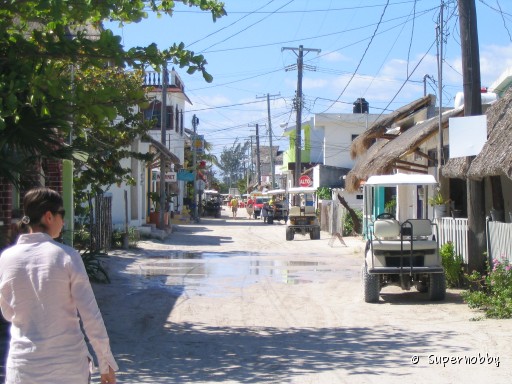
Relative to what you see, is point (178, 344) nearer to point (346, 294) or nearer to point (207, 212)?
point (346, 294)

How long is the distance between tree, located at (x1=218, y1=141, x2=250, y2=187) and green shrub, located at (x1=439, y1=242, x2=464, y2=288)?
132 metres

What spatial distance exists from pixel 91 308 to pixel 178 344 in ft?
18.1

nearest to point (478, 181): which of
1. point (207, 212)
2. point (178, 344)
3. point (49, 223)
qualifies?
point (178, 344)

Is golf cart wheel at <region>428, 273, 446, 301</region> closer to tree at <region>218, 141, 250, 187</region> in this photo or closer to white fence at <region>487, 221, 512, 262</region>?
white fence at <region>487, 221, 512, 262</region>

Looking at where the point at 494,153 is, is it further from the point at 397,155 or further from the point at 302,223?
the point at 302,223

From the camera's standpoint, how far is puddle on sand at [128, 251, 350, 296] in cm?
1548

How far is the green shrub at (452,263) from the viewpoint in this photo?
45.4ft

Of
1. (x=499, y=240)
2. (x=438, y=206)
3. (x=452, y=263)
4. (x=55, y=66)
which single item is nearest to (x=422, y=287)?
(x=452, y=263)

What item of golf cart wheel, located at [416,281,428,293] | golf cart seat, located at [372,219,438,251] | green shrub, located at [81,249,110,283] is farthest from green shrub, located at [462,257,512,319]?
green shrub, located at [81,249,110,283]

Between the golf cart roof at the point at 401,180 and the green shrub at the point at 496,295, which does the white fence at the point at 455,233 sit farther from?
the green shrub at the point at 496,295

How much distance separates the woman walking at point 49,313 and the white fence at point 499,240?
8932mm

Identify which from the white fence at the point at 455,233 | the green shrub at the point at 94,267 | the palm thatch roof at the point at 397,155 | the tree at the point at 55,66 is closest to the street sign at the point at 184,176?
the palm thatch roof at the point at 397,155

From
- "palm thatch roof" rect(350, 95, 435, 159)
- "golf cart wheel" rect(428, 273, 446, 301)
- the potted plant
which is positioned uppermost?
"palm thatch roof" rect(350, 95, 435, 159)

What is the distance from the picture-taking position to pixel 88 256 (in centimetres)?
1445
